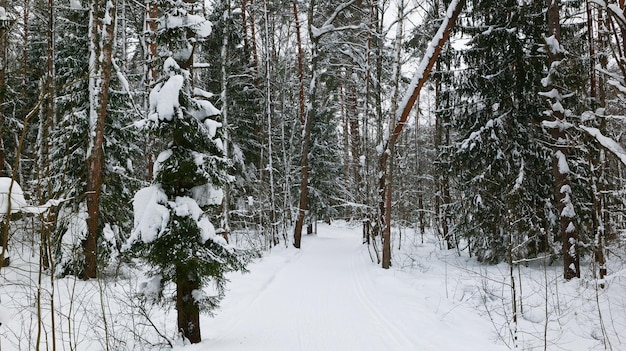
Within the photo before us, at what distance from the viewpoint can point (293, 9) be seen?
68.4ft

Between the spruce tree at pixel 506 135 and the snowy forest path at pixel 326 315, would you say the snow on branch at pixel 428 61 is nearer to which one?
the spruce tree at pixel 506 135

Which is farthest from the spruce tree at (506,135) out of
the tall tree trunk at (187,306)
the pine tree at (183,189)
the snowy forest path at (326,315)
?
the tall tree trunk at (187,306)

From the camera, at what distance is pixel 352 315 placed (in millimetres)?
7789

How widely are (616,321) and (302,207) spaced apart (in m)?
13.7

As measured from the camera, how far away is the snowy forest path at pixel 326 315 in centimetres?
609

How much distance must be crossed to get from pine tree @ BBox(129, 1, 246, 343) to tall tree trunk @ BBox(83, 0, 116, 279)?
16.3ft

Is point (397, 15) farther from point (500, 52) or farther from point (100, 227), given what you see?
point (100, 227)

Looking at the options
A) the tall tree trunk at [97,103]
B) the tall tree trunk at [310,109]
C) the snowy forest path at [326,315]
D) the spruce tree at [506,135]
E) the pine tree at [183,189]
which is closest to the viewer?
the pine tree at [183,189]

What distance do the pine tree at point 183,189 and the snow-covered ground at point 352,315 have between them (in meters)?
0.70

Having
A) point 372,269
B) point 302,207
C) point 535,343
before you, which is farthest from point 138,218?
point 302,207

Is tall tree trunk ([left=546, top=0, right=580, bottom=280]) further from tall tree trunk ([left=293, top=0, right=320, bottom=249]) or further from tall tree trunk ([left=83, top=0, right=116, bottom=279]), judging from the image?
tall tree trunk ([left=83, top=0, right=116, bottom=279])

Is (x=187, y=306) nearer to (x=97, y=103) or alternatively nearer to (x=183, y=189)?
(x=183, y=189)

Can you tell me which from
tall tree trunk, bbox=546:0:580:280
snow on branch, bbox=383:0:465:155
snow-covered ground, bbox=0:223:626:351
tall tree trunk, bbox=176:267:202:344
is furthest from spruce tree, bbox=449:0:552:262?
tall tree trunk, bbox=176:267:202:344

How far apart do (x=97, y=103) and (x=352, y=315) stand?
Answer: 909 centimetres
